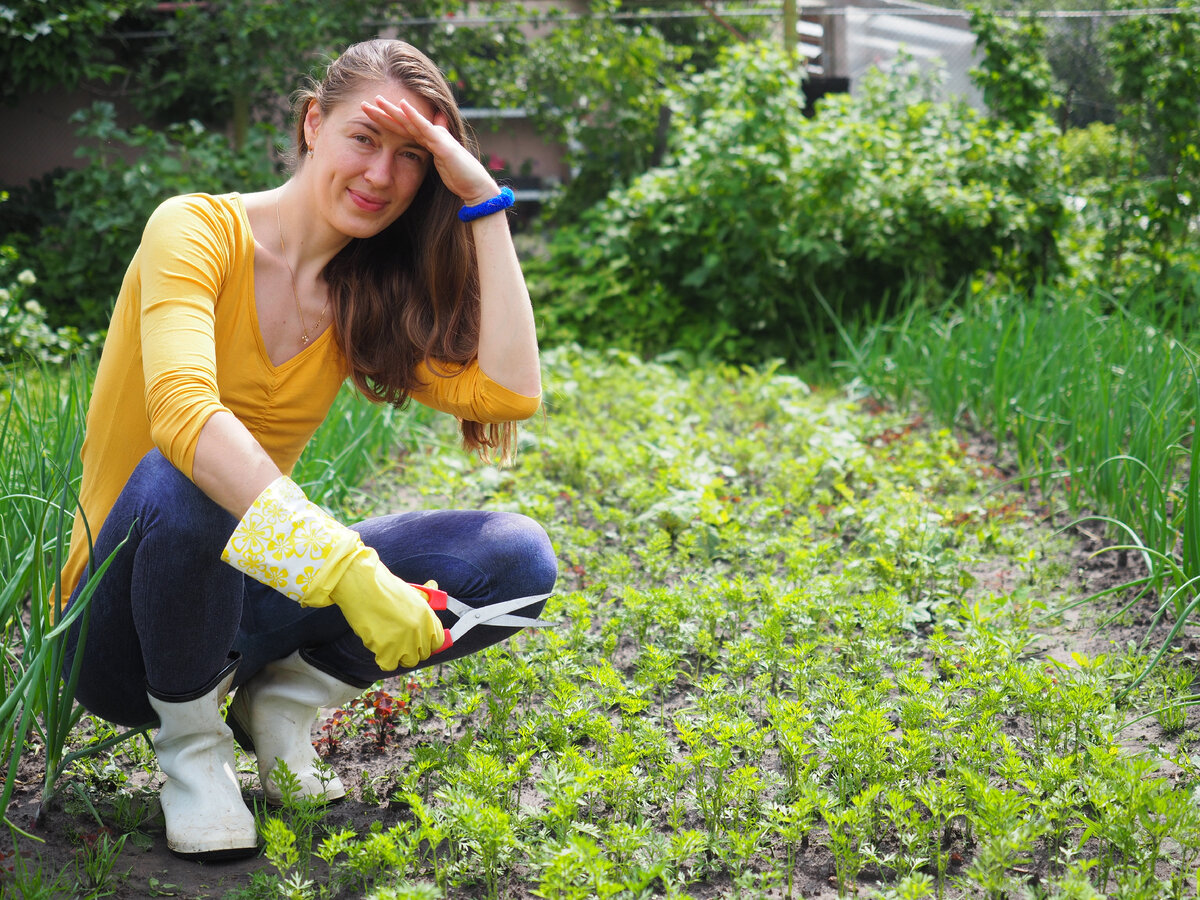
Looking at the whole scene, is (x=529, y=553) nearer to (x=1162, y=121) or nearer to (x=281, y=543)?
(x=281, y=543)

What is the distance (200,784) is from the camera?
148cm

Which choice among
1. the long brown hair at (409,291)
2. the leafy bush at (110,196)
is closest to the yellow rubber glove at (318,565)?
the long brown hair at (409,291)

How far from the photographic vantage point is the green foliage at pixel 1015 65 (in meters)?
5.32

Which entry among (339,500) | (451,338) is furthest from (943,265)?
(451,338)

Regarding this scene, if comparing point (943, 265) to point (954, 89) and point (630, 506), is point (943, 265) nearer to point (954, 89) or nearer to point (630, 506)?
point (954, 89)

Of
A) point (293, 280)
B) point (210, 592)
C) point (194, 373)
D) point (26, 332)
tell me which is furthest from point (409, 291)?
point (26, 332)

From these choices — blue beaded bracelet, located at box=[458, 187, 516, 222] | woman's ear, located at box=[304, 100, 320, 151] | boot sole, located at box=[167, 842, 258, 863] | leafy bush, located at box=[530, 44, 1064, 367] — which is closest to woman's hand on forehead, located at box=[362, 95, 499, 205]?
blue beaded bracelet, located at box=[458, 187, 516, 222]

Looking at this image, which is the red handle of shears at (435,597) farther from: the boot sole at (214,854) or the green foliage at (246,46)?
the green foliage at (246,46)

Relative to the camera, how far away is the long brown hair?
175 centimetres

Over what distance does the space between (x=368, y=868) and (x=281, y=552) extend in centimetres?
44

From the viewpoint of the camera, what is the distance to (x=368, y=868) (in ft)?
4.33

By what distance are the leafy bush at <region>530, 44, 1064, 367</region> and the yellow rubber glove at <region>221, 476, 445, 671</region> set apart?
12.5 feet

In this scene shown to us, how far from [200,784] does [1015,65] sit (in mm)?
5382

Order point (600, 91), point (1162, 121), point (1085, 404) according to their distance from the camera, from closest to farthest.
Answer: point (1085, 404) < point (1162, 121) < point (600, 91)
